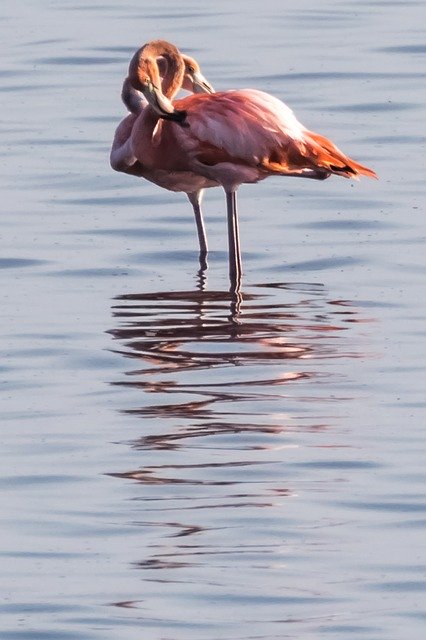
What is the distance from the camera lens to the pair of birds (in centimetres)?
1042

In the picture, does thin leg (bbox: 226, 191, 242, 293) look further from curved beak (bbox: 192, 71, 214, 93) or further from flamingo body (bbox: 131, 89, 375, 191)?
curved beak (bbox: 192, 71, 214, 93)

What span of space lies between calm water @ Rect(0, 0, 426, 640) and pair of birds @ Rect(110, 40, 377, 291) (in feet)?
1.60

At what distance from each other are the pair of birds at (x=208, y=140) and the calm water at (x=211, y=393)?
49 cm

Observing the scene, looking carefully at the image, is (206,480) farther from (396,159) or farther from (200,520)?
(396,159)

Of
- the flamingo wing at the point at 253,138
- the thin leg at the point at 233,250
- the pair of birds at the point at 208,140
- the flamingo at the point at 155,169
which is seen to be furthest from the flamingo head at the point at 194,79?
the thin leg at the point at 233,250

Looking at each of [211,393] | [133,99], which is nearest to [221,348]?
[211,393]

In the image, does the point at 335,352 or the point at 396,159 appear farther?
the point at 396,159

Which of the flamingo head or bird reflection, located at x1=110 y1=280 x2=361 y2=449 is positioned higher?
the flamingo head

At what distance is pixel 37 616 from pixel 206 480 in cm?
127

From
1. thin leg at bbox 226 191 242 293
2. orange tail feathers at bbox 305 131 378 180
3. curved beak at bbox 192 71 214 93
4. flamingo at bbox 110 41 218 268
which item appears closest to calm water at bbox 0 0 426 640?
thin leg at bbox 226 191 242 293

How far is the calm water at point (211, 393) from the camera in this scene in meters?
5.91

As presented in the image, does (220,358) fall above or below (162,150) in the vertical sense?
below

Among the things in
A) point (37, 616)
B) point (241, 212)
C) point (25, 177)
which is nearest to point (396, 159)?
point (241, 212)

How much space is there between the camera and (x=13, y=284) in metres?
10.3
